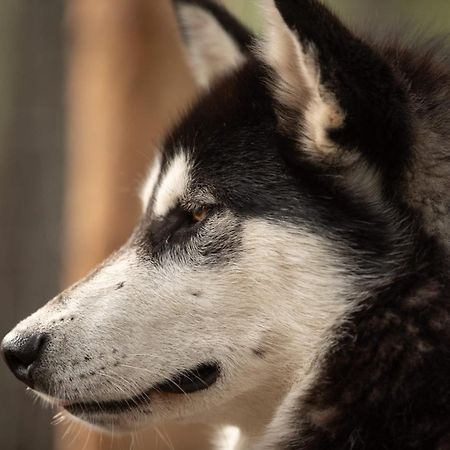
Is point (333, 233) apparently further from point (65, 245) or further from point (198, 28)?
point (65, 245)

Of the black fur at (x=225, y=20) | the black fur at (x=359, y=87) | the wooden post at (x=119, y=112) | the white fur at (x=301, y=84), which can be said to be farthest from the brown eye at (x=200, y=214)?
the wooden post at (x=119, y=112)

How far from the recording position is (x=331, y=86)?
2.38 meters

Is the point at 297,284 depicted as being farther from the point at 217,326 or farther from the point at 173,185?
the point at 173,185

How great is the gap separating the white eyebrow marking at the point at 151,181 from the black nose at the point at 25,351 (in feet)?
2.12

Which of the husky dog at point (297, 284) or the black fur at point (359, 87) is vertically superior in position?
the black fur at point (359, 87)

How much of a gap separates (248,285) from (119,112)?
2403 millimetres

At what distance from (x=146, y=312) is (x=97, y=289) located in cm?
17

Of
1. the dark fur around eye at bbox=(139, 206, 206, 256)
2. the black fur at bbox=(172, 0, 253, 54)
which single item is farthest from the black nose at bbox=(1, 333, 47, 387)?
the black fur at bbox=(172, 0, 253, 54)

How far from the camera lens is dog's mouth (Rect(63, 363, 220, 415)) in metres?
2.58

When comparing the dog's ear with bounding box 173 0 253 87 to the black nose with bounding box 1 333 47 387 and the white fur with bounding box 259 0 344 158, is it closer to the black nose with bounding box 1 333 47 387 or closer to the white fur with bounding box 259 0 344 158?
the white fur with bounding box 259 0 344 158

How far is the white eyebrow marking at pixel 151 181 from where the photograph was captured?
10.1ft

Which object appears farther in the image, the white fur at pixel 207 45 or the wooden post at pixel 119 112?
the wooden post at pixel 119 112

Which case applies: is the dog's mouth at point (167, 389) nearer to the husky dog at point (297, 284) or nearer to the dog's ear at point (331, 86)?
the husky dog at point (297, 284)

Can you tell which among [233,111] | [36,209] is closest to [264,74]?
[233,111]
